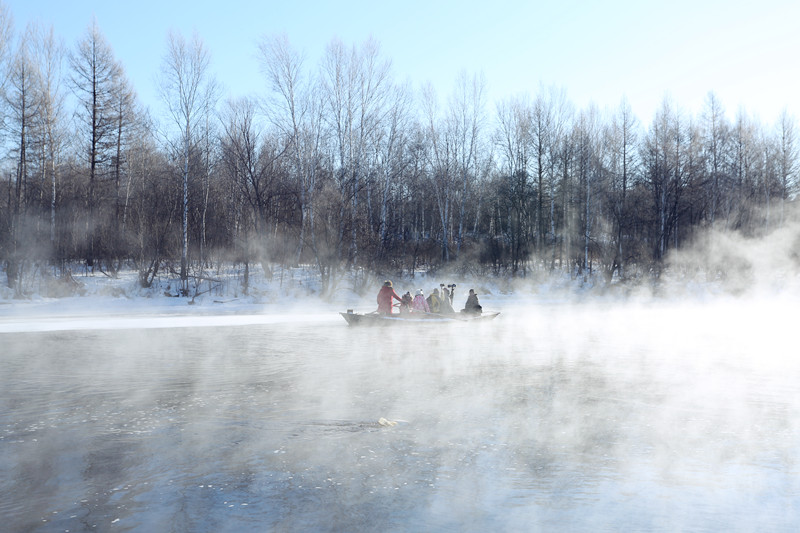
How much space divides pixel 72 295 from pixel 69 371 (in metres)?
14.5

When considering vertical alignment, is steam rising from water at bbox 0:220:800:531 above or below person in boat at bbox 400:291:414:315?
below

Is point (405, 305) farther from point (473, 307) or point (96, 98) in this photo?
point (96, 98)

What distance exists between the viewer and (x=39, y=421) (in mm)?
6855

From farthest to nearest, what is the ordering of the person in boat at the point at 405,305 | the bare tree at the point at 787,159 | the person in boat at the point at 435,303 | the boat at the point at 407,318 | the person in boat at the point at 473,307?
the bare tree at the point at 787,159 < the person in boat at the point at 473,307 < the person in boat at the point at 435,303 < the person in boat at the point at 405,305 < the boat at the point at 407,318

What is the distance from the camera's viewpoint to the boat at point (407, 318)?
16609 mm

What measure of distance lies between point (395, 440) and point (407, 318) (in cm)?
1067

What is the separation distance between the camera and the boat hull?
16609 millimetres

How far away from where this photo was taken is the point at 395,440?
6.37 m

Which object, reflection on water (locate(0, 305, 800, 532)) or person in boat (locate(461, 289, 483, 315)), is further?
person in boat (locate(461, 289, 483, 315))

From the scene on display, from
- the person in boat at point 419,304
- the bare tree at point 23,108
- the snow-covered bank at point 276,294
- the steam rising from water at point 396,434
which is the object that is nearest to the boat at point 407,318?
the person in boat at point 419,304

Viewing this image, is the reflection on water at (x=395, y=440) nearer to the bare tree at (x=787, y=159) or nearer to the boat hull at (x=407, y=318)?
the boat hull at (x=407, y=318)

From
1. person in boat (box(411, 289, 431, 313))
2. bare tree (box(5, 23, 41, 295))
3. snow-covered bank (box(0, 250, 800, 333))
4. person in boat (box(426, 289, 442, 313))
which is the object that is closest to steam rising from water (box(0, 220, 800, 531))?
person in boat (box(411, 289, 431, 313))

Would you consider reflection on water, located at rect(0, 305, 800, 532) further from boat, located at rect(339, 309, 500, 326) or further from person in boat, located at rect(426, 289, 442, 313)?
person in boat, located at rect(426, 289, 442, 313)

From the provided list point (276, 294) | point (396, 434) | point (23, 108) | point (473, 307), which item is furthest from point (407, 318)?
point (23, 108)
